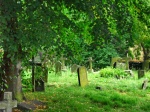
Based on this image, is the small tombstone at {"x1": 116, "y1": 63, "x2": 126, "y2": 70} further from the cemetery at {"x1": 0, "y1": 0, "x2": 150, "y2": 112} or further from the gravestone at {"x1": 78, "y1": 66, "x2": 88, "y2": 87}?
the gravestone at {"x1": 78, "y1": 66, "x2": 88, "y2": 87}

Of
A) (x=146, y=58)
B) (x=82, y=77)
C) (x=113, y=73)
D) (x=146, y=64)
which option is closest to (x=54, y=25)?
(x=82, y=77)

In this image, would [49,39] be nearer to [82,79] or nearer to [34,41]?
[34,41]

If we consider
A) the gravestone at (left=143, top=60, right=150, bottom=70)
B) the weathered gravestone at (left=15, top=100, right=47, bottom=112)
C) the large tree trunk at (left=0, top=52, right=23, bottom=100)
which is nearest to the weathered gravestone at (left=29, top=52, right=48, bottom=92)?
the large tree trunk at (left=0, top=52, right=23, bottom=100)

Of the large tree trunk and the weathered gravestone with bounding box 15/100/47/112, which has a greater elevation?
the large tree trunk

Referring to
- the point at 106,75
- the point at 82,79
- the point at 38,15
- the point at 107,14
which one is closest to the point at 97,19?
the point at 107,14

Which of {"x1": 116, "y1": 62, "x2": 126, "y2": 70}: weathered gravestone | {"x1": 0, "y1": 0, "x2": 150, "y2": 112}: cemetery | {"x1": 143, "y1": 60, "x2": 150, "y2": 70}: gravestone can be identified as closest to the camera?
{"x1": 0, "y1": 0, "x2": 150, "y2": 112}: cemetery

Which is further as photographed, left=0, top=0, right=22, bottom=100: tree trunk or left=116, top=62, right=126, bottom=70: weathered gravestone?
left=116, top=62, right=126, bottom=70: weathered gravestone

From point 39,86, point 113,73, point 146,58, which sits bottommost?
point 39,86

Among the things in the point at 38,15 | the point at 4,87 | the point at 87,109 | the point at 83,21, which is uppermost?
the point at 83,21

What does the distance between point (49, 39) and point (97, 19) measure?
7.48 feet

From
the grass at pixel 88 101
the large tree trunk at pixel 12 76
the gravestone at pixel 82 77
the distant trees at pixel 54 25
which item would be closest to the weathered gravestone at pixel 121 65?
the gravestone at pixel 82 77

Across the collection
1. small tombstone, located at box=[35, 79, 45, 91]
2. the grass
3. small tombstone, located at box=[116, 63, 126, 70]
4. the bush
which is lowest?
the grass

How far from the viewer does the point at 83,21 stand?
10453 millimetres

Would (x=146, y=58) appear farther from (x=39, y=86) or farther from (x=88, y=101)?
(x=88, y=101)
